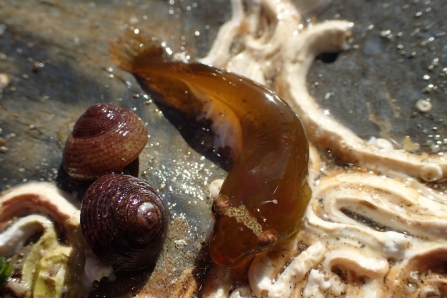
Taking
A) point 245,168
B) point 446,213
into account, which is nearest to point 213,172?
point 245,168

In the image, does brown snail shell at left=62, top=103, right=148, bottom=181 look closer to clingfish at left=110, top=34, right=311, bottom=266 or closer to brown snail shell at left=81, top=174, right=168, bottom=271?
brown snail shell at left=81, top=174, right=168, bottom=271

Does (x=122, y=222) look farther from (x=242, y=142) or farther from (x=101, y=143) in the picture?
(x=242, y=142)

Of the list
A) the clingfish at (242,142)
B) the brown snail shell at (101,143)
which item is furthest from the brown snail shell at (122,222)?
the clingfish at (242,142)

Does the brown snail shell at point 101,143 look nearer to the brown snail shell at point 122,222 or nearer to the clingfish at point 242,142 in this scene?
the brown snail shell at point 122,222

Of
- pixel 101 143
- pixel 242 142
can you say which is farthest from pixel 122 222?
pixel 242 142

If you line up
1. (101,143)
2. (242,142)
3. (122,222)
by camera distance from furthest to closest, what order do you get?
(242,142)
(101,143)
(122,222)

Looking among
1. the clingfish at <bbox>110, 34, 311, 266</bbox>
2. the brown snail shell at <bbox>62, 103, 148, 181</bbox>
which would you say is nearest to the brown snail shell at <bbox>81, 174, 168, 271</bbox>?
the brown snail shell at <bbox>62, 103, 148, 181</bbox>
